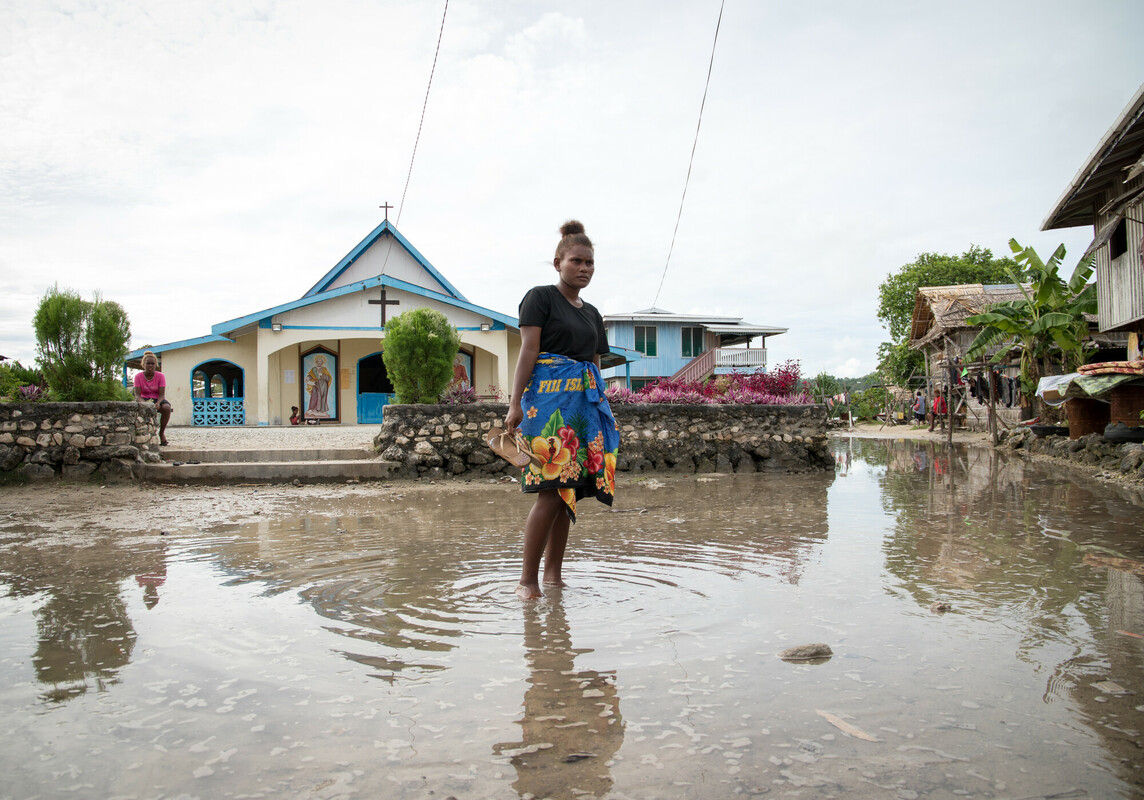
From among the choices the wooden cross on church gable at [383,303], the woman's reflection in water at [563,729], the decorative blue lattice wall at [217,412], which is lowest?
the woman's reflection in water at [563,729]

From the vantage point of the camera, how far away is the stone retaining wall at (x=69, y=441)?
28.2ft

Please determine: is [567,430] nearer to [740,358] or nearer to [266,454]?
[266,454]

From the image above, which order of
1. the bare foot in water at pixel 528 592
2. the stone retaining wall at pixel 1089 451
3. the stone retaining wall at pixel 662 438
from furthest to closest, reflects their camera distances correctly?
the stone retaining wall at pixel 662 438 → the stone retaining wall at pixel 1089 451 → the bare foot in water at pixel 528 592

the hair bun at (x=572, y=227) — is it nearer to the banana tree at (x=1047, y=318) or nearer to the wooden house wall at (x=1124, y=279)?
the wooden house wall at (x=1124, y=279)

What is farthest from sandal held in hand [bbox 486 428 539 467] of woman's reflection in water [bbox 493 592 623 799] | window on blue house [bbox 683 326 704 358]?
window on blue house [bbox 683 326 704 358]

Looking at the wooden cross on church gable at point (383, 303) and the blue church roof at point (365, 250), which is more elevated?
the blue church roof at point (365, 250)

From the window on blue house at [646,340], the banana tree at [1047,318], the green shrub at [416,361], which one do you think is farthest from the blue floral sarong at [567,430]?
the window on blue house at [646,340]

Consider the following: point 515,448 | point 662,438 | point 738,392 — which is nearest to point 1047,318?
point 738,392

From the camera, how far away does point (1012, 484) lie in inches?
342

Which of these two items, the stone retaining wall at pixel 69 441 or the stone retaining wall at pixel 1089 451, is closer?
the stone retaining wall at pixel 69 441

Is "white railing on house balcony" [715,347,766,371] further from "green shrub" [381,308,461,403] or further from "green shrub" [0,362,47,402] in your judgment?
"green shrub" [0,362,47,402]

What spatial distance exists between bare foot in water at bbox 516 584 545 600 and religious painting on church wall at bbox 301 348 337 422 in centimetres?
1769

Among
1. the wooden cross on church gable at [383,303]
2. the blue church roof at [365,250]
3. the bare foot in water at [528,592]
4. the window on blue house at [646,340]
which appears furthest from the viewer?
the window on blue house at [646,340]

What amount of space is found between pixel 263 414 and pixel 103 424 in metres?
9.66
